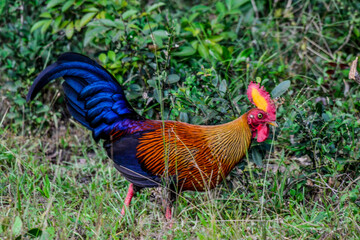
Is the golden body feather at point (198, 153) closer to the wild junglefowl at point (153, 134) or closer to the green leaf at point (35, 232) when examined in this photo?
the wild junglefowl at point (153, 134)

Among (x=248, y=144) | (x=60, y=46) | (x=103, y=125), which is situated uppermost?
(x=60, y=46)

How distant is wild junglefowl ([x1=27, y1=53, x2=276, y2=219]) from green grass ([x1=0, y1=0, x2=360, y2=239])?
Answer: 16cm

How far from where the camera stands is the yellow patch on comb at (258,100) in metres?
3.27

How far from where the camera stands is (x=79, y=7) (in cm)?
491

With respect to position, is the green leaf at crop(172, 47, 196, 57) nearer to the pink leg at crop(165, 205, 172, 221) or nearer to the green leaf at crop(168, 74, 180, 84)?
the green leaf at crop(168, 74, 180, 84)

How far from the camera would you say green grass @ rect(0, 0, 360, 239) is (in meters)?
3.23

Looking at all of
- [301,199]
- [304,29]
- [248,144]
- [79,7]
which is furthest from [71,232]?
[304,29]

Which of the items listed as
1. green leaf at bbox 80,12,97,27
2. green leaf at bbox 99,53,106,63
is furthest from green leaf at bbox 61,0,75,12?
green leaf at bbox 99,53,106,63

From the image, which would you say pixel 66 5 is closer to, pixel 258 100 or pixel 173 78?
pixel 173 78

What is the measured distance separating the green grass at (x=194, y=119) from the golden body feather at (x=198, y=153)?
15cm

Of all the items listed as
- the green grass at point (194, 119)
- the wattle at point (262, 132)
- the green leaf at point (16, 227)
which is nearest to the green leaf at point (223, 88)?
the green grass at point (194, 119)

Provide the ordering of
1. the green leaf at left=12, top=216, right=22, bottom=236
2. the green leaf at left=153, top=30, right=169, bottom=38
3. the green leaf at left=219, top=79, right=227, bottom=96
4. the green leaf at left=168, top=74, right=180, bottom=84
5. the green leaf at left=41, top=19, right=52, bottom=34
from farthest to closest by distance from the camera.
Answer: the green leaf at left=41, top=19, right=52, bottom=34, the green leaf at left=153, top=30, right=169, bottom=38, the green leaf at left=168, top=74, right=180, bottom=84, the green leaf at left=219, top=79, right=227, bottom=96, the green leaf at left=12, top=216, right=22, bottom=236

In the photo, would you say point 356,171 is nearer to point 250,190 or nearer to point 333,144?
point 333,144

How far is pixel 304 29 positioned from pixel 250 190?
7.74 feet
